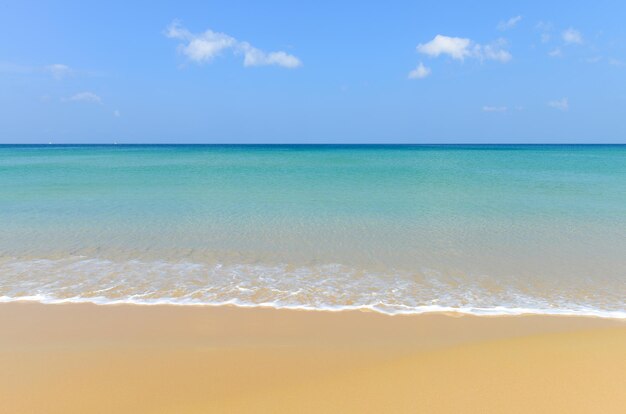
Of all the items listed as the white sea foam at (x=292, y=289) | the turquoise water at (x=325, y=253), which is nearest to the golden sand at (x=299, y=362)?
the white sea foam at (x=292, y=289)

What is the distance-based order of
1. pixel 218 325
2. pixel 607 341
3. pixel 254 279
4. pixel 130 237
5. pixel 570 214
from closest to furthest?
pixel 607 341 → pixel 218 325 → pixel 254 279 → pixel 130 237 → pixel 570 214

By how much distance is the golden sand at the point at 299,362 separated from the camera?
352 centimetres

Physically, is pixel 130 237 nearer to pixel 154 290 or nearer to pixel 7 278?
pixel 7 278

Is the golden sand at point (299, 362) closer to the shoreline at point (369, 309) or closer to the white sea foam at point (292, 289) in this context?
the shoreline at point (369, 309)

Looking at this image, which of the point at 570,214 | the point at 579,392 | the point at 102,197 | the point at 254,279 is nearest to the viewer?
the point at 579,392

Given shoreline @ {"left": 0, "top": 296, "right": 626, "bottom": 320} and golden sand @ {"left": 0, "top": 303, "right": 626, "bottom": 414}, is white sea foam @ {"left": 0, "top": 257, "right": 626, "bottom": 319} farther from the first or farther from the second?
golden sand @ {"left": 0, "top": 303, "right": 626, "bottom": 414}

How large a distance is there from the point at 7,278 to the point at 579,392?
7.84 m

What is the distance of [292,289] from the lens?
20.6 ft

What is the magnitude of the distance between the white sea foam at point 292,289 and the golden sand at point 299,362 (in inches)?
12.8

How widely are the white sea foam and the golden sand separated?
12.8 inches

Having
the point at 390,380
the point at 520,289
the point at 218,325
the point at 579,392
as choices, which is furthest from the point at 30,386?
the point at 520,289

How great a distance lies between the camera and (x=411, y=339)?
467 cm

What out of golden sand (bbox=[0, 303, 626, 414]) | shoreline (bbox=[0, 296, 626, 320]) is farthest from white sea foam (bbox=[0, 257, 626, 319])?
golden sand (bbox=[0, 303, 626, 414])

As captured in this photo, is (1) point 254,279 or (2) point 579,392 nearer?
(2) point 579,392
